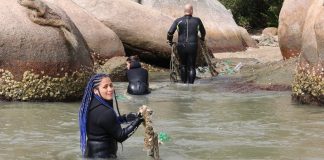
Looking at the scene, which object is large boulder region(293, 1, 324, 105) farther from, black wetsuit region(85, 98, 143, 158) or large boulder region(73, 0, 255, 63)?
large boulder region(73, 0, 255, 63)

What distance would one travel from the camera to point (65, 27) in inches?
472

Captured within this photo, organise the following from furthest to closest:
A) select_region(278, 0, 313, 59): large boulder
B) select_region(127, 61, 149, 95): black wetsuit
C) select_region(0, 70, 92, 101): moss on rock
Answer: select_region(278, 0, 313, 59): large boulder
select_region(127, 61, 149, 95): black wetsuit
select_region(0, 70, 92, 101): moss on rock

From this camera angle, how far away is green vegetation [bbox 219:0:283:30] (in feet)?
119

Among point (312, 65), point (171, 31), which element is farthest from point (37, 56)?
point (171, 31)

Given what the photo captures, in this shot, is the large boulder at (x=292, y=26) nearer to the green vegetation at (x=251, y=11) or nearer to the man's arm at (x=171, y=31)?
the man's arm at (x=171, y=31)

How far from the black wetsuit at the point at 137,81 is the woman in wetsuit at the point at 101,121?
20.2ft

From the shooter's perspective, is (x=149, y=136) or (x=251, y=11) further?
(x=251, y=11)

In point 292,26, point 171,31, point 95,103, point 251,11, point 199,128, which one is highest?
point 251,11

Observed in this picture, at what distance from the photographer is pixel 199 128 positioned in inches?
367

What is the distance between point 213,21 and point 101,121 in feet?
61.2

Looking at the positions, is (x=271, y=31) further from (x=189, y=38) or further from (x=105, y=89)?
(x=105, y=89)

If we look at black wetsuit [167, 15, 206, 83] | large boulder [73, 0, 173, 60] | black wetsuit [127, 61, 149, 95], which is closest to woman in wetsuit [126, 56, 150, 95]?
black wetsuit [127, 61, 149, 95]

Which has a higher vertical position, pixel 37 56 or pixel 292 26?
pixel 292 26

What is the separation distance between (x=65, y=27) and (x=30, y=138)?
3.74m
